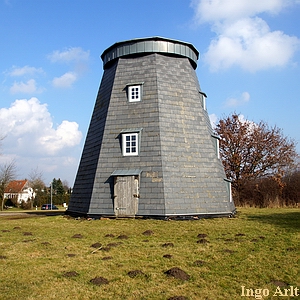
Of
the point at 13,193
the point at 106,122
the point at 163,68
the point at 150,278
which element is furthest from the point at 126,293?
the point at 13,193

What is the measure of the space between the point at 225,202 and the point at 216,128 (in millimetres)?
20518

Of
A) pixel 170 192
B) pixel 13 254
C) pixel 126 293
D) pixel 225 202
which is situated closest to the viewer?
pixel 126 293

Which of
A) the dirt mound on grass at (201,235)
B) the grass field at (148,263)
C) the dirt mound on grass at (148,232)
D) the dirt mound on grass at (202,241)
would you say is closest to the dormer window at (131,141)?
the grass field at (148,263)

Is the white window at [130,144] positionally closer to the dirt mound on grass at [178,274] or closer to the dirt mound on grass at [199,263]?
the dirt mound on grass at [199,263]

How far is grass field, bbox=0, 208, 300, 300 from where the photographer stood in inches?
192

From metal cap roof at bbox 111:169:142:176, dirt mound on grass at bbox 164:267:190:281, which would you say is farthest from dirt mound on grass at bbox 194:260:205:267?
metal cap roof at bbox 111:169:142:176

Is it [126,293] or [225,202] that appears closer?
[126,293]

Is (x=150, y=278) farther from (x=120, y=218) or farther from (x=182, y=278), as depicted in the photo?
(x=120, y=218)

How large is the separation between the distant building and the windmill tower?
40881mm

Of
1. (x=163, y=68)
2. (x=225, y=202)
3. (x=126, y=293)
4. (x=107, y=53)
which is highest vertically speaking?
(x=107, y=53)

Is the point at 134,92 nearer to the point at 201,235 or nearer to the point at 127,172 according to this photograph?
the point at 127,172

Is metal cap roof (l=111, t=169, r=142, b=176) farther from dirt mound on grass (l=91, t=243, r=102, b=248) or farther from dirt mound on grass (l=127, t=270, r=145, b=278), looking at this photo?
dirt mound on grass (l=127, t=270, r=145, b=278)

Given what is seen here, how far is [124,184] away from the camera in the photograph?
14.1m

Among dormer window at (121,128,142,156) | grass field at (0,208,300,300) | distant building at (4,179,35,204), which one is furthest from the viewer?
distant building at (4,179,35,204)
